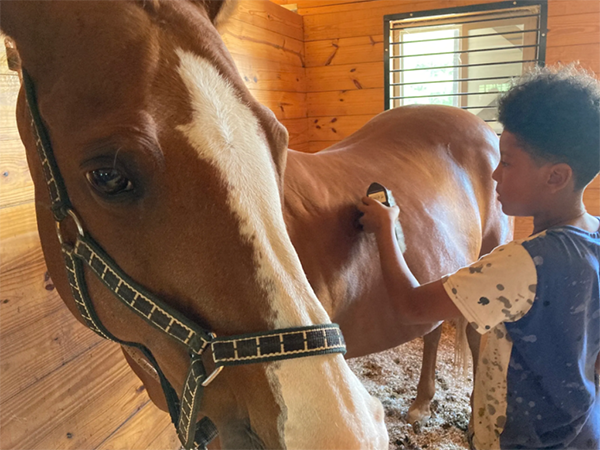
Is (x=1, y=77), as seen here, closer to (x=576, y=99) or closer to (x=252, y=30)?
(x=576, y=99)

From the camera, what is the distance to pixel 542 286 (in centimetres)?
87

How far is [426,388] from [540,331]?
3.71 feet

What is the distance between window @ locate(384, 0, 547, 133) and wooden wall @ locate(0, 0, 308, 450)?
7.10ft

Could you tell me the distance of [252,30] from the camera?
2.24m

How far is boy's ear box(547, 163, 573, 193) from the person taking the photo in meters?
0.91

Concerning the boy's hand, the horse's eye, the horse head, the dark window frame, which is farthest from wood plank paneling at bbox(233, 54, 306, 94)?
the horse's eye

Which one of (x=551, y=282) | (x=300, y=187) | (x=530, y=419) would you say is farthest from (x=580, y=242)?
(x=300, y=187)

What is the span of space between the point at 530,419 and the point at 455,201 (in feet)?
2.67

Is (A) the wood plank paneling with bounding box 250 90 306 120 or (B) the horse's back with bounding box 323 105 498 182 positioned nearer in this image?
(B) the horse's back with bounding box 323 105 498 182

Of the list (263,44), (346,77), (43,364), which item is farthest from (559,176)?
(346,77)

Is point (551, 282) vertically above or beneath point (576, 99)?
beneath

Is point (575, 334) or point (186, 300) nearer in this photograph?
point (186, 300)

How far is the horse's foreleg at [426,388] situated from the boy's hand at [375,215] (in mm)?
1011

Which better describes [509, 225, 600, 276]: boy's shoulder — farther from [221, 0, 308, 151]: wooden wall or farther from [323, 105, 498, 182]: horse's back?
[221, 0, 308, 151]: wooden wall
